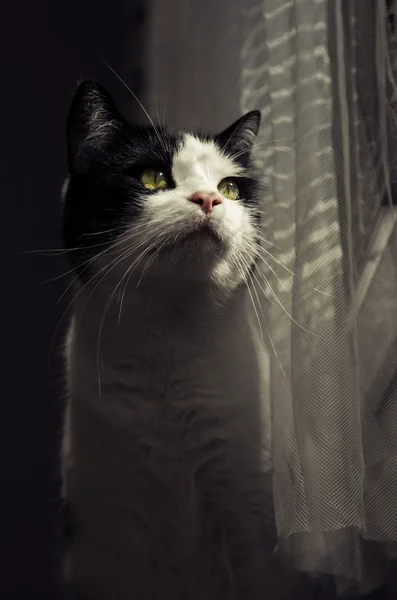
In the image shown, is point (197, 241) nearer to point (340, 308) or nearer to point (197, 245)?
point (197, 245)

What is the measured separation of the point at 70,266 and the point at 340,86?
1.98ft

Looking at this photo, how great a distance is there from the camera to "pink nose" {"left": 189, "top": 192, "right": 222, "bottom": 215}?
900 mm

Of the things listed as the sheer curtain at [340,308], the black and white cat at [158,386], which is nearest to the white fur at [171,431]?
the black and white cat at [158,386]

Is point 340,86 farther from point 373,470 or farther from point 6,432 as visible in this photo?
point 6,432

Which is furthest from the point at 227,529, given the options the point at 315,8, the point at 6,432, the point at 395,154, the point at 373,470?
the point at 315,8

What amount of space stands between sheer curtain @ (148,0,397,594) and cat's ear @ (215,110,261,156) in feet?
0.47

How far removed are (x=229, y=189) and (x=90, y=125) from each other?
294 millimetres

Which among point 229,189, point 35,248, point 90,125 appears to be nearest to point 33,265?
point 35,248

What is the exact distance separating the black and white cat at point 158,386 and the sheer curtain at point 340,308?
4.7 inches

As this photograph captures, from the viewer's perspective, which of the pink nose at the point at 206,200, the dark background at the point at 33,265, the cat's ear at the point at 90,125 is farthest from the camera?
the dark background at the point at 33,265

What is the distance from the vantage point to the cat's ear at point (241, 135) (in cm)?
107

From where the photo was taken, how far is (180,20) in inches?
52.0

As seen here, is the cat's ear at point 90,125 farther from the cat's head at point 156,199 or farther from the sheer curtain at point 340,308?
the sheer curtain at point 340,308

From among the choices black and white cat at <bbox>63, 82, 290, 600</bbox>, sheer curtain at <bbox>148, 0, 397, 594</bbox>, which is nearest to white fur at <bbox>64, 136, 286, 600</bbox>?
black and white cat at <bbox>63, 82, 290, 600</bbox>
